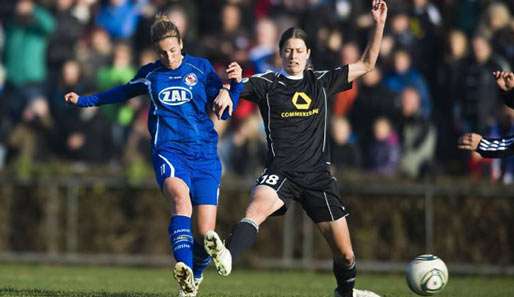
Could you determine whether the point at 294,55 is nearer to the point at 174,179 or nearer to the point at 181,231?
the point at 174,179

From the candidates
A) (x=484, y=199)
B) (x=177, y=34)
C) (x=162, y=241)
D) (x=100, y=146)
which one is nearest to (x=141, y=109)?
(x=100, y=146)

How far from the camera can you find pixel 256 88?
11055 mm

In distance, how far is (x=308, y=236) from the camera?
17.9 m

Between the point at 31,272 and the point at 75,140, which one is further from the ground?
the point at 75,140

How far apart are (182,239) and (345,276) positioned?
1581 mm

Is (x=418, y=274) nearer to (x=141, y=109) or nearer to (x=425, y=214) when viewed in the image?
(x=425, y=214)

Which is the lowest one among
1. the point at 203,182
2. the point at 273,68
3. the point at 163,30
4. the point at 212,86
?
the point at 203,182

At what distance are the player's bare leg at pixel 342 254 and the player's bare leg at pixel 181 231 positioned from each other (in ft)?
3.92

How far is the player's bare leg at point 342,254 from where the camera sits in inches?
426

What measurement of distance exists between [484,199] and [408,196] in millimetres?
1106

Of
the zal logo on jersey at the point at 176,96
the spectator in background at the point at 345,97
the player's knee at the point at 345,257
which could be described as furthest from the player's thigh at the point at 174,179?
the spectator in background at the point at 345,97

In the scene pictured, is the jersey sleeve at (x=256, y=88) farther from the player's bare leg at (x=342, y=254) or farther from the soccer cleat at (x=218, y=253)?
the soccer cleat at (x=218, y=253)

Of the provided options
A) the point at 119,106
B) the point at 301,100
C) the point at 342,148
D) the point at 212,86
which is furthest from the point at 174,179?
the point at 119,106

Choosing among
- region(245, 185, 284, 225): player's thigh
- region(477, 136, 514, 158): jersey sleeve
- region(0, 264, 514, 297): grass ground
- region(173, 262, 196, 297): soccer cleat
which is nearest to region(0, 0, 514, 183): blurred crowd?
region(0, 264, 514, 297): grass ground
